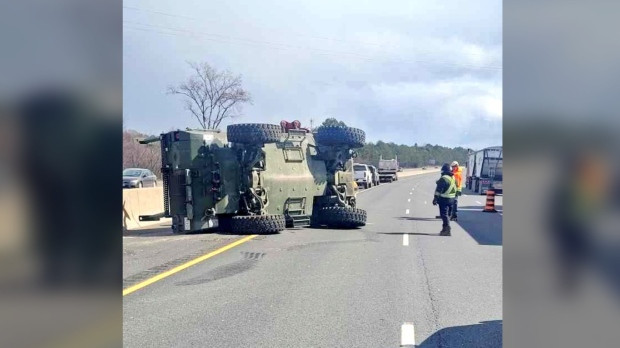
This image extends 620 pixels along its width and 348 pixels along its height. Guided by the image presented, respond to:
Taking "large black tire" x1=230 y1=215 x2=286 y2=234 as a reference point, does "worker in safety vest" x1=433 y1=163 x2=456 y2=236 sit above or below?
above

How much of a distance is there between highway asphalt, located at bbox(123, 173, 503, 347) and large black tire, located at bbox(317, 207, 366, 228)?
170cm

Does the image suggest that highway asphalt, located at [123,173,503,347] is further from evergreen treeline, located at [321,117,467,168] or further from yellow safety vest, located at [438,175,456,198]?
evergreen treeline, located at [321,117,467,168]

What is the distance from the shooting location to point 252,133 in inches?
547

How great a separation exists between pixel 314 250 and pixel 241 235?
3005mm

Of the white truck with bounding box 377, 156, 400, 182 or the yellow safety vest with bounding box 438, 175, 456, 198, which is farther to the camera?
the white truck with bounding box 377, 156, 400, 182

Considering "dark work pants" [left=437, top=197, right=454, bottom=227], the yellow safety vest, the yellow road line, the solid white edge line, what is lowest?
the solid white edge line

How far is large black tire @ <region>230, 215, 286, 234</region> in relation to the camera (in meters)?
13.7

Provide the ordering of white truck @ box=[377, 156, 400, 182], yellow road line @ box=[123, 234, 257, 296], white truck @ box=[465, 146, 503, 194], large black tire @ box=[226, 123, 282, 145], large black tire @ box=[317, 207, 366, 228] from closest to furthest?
yellow road line @ box=[123, 234, 257, 296] < large black tire @ box=[226, 123, 282, 145] < large black tire @ box=[317, 207, 366, 228] < white truck @ box=[465, 146, 503, 194] < white truck @ box=[377, 156, 400, 182]

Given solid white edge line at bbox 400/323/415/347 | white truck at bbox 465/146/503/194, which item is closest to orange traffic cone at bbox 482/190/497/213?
white truck at bbox 465/146/503/194

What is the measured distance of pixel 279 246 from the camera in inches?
475

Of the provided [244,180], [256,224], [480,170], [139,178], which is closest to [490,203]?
[244,180]
